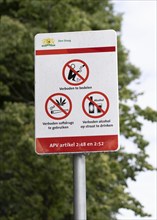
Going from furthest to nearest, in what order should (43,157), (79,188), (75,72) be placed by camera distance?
(43,157)
(75,72)
(79,188)

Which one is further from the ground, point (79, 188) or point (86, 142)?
point (86, 142)

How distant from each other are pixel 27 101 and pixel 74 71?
1609 cm

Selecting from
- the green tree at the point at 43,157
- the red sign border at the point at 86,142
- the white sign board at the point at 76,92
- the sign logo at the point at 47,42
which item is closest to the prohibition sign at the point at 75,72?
the white sign board at the point at 76,92

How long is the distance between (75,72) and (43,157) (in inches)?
506

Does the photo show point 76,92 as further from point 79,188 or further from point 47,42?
point 79,188

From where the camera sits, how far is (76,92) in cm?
317

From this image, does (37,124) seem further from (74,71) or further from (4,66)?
(4,66)

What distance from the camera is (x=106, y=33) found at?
3219mm

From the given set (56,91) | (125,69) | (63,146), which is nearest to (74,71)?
(56,91)

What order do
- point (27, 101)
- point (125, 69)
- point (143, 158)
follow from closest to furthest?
point (143, 158), point (27, 101), point (125, 69)

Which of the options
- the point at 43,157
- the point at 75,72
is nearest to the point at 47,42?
the point at 75,72

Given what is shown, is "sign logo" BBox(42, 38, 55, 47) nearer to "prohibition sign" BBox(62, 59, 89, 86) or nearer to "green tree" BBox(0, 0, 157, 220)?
"prohibition sign" BBox(62, 59, 89, 86)

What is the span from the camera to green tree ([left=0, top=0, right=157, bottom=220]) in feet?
52.1

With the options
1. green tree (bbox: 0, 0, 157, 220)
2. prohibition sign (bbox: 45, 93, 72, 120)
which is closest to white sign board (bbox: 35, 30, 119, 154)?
prohibition sign (bbox: 45, 93, 72, 120)
